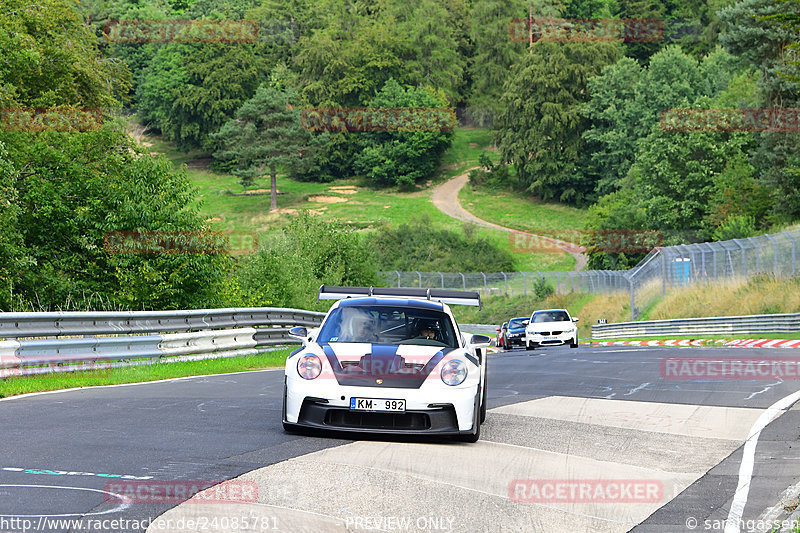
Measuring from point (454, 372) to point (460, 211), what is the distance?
333 ft

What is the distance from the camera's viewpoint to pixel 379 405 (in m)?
9.34

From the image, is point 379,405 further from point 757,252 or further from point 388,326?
point 757,252

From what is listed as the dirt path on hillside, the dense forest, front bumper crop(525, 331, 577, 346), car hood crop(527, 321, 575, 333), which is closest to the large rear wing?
the dense forest

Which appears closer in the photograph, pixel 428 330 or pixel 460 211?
pixel 428 330

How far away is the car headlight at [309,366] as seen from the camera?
31.7 ft

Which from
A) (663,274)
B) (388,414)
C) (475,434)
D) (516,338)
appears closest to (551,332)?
(516,338)

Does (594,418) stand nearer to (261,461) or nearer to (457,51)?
(261,461)

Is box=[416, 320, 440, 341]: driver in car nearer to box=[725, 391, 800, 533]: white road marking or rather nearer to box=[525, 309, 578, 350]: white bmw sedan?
box=[725, 391, 800, 533]: white road marking

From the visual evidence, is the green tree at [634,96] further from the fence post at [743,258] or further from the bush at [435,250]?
the fence post at [743,258]

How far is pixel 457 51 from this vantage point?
502ft

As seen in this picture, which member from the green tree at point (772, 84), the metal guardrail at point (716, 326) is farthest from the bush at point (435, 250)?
the metal guardrail at point (716, 326)

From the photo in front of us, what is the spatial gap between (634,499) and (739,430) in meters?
4.36

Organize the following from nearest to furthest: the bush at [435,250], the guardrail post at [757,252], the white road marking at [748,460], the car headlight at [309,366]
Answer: the white road marking at [748,460], the car headlight at [309,366], the guardrail post at [757,252], the bush at [435,250]

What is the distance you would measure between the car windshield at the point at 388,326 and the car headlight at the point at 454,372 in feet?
1.87
